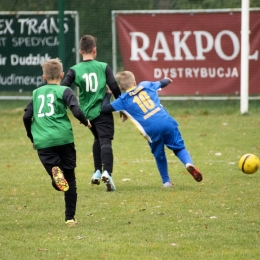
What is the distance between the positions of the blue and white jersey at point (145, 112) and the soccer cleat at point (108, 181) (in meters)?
0.69

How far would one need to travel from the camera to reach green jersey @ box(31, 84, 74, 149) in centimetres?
733

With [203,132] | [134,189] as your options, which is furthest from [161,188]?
[203,132]

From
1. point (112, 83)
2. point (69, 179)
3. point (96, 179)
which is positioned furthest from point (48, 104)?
point (96, 179)

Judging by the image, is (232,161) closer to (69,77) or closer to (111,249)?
(69,77)

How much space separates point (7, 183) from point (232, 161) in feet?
11.8

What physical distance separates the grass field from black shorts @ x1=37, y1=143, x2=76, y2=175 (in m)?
0.59

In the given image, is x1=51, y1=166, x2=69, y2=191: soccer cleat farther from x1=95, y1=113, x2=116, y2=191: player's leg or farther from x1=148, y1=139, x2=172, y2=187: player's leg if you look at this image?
x1=148, y1=139, x2=172, y2=187: player's leg

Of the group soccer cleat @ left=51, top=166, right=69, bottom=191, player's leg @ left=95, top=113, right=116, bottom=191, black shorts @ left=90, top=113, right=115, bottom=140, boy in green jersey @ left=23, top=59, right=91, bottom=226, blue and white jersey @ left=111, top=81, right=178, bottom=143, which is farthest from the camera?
black shorts @ left=90, top=113, right=115, bottom=140

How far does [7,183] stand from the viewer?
400 inches

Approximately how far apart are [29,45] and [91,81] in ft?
31.7

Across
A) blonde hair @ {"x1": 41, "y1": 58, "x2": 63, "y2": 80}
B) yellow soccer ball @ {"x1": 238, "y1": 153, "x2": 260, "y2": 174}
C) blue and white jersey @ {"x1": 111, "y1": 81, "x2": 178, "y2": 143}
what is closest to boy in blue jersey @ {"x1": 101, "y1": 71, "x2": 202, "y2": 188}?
blue and white jersey @ {"x1": 111, "y1": 81, "x2": 178, "y2": 143}

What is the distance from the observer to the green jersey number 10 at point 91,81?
9.42 metres

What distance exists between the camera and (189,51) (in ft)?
59.2

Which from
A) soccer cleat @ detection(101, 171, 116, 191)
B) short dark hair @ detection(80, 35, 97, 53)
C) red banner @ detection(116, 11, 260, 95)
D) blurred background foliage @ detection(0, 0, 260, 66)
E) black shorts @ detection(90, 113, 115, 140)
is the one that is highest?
blurred background foliage @ detection(0, 0, 260, 66)
